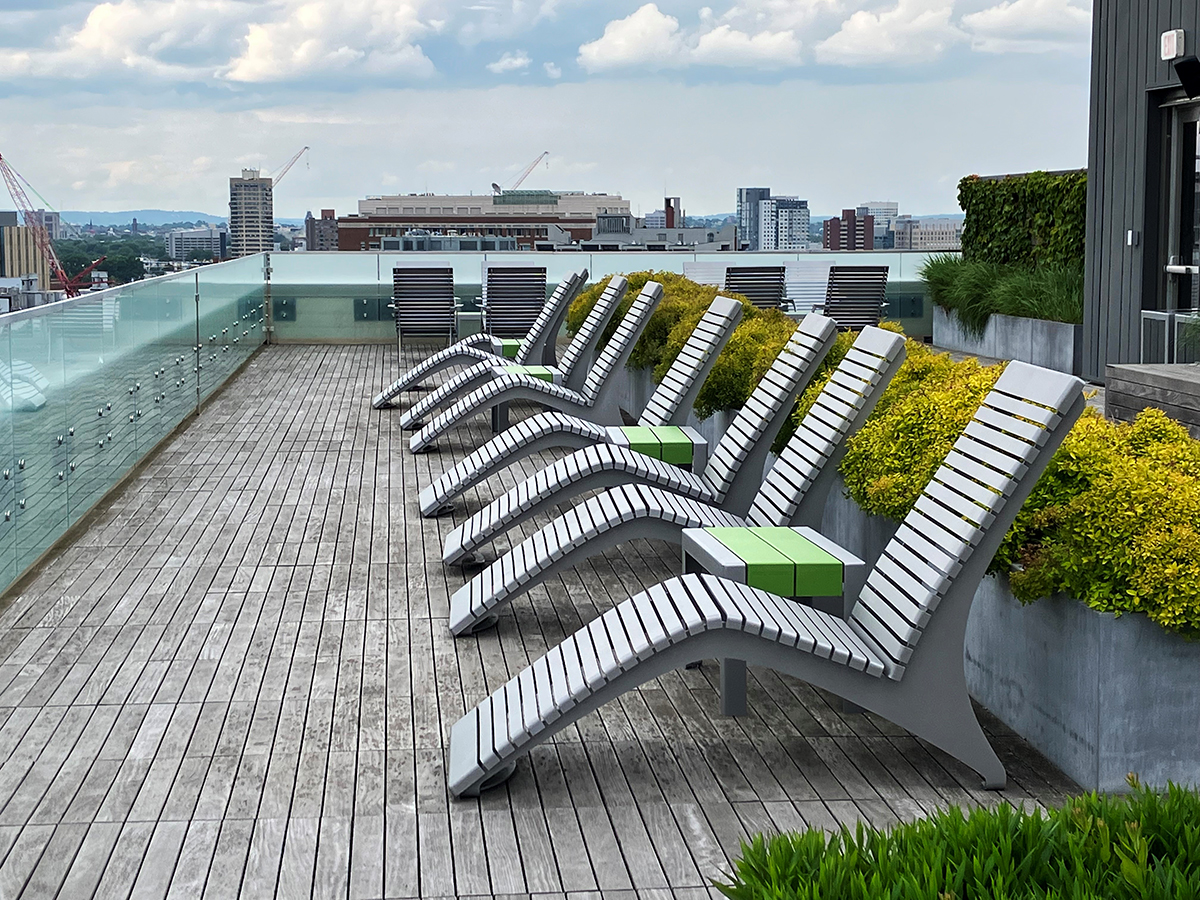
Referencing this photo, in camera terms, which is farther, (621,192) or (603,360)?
(621,192)

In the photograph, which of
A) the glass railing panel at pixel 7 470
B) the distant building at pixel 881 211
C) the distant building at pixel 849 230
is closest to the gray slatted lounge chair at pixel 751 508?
the glass railing panel at pixel 7 470

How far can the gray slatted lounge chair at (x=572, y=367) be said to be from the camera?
10.3 metres

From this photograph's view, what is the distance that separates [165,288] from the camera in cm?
1015

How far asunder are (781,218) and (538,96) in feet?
170

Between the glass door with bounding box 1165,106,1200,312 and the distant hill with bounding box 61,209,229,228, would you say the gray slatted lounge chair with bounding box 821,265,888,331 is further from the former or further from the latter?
the distant hill with bounding box 61,209,229,228

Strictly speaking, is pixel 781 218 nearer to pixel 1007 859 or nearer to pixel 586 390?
pixel 586 390

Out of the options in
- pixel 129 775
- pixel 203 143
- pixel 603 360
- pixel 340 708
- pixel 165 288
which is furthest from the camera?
pixel 203 143

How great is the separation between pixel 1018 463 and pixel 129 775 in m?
2.55

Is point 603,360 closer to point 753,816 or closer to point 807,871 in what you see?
point 753,816

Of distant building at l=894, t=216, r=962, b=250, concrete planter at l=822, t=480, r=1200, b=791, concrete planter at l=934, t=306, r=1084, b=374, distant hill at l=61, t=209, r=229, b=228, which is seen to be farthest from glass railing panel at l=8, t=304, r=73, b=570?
distant hill at l=61, t=209, r=229, b=228

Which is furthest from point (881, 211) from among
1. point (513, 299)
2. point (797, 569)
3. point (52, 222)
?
point (52, 222)

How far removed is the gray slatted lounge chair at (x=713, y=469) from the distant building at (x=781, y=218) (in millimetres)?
39167

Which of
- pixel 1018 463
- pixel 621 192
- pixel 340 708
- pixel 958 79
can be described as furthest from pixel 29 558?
→ pixel 621 192

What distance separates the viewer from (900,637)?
3.77m
